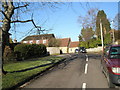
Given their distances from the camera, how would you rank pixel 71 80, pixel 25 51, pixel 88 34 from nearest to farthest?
pixel 71 80, pixel 25 51, pixel 88 34

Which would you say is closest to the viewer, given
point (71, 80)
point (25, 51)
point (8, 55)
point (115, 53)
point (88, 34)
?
point (115, 53)

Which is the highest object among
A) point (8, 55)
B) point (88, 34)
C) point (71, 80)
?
point (88, 34)

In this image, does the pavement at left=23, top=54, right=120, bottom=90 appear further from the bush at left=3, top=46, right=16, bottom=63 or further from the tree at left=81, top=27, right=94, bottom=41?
the tree at left=81, top=27, right=94, bottom=41

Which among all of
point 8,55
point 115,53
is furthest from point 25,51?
point 115,53

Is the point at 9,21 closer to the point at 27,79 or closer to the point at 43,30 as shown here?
the point at 43,30

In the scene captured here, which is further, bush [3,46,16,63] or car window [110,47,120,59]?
bush [3,46,16,63]

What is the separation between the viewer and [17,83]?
6207 mm

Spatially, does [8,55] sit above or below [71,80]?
above

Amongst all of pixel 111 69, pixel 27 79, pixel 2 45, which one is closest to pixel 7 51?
pixel 2 45

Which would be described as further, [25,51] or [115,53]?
[25,51]

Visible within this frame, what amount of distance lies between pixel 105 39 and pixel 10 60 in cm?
3539

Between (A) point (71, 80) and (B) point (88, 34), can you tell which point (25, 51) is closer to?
(A) point (71, 80)

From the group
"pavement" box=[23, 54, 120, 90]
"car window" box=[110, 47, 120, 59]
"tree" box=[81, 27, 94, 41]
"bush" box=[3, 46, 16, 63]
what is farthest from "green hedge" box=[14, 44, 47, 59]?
"tree" box=[81, 27, 94, 41]

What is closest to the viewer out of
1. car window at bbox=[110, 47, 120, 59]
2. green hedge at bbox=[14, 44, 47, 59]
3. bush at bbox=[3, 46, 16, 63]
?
car window at bbox=[110, 47, 120, 59]
